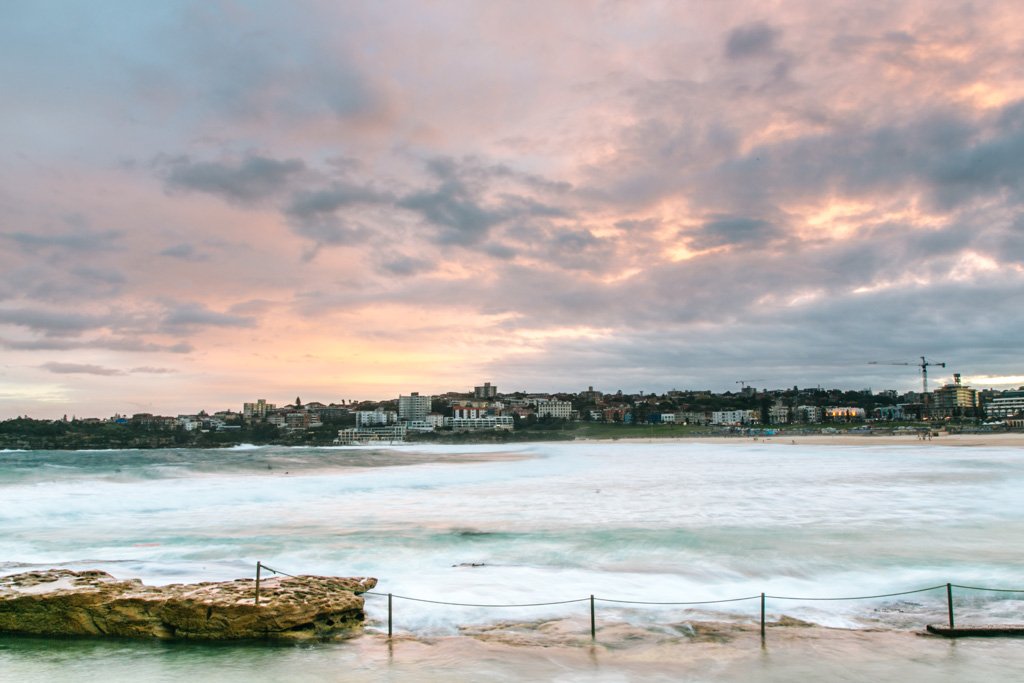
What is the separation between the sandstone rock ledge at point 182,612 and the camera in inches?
401

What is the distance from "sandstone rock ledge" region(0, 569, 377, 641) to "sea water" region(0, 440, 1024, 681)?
0.36 meters

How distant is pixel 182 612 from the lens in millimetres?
10328

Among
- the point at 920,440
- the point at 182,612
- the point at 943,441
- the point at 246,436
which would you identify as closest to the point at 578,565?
the point at 182,612

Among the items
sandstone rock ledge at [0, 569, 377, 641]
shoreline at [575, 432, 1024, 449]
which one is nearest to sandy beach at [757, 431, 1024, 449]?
shoreline at [575, 432, 1024, 449]

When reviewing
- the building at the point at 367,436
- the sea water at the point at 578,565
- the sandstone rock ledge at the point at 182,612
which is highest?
the sandstone rock ledge at the point at 182,612

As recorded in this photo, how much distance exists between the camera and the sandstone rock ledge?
33.4 ft

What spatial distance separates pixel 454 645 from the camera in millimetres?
9969

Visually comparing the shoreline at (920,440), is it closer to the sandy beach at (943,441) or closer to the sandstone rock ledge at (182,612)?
the sandy beach at (943,441)

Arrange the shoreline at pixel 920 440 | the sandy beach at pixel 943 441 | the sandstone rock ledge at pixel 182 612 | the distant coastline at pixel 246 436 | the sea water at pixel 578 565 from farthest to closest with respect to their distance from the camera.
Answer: the distant coastline at pixel 246 436 → the shoreline at pixel 920 440 → the sandy beach at pixel 943 441 → the sandstone rock ledge at pixel 182 612 → the sea water at pixel 578 565

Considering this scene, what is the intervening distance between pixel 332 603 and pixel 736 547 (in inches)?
461

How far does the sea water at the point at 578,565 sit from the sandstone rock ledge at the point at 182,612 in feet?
1.19

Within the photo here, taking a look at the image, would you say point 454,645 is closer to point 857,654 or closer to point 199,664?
point 199,664

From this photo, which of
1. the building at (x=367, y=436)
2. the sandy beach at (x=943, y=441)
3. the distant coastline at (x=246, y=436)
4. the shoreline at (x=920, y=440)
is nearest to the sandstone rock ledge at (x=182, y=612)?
the sandy beach at (x=943, y=441)

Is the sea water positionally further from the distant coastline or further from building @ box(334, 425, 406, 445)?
building @ box(334, 425, 406, 445)
